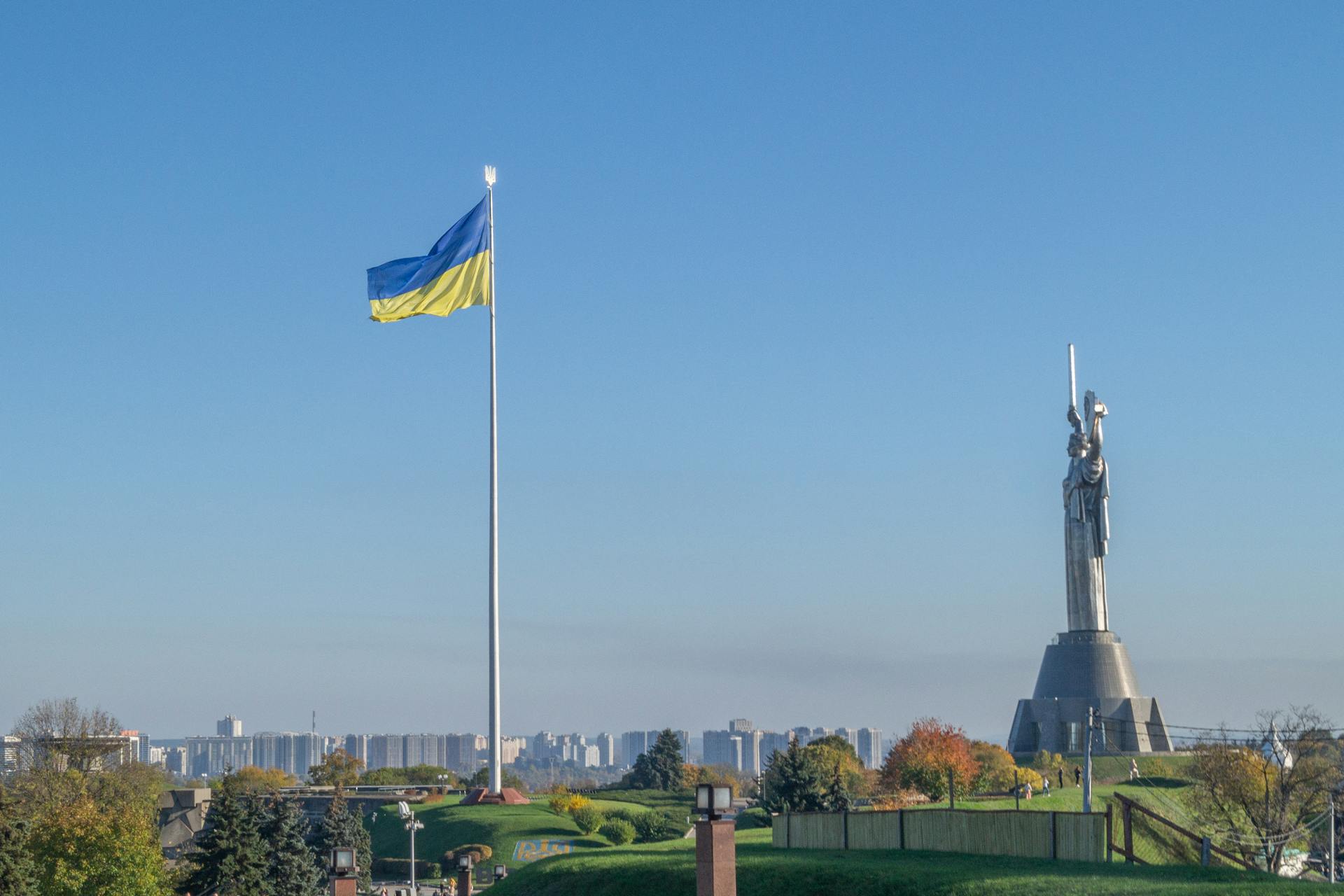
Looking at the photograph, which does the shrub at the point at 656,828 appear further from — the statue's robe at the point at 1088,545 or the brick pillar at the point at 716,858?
the brick pillar at the point at 716,858

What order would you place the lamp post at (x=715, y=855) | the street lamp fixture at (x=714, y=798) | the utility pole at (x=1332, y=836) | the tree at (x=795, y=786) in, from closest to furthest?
the street lamp fixture at (x=714, y=798) → the lamp post at (x=715, y=855) → the utility pole at (x=1332, y=836) → the tree at (x=795, y=786)

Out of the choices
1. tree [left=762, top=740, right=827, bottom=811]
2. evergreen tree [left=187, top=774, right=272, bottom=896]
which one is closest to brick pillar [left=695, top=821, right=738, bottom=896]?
evergreen tree [left=187, top=774, right=272, bottom=896]

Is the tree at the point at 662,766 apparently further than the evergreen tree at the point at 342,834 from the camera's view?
Yes

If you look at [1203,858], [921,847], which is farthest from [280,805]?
[1203,858]

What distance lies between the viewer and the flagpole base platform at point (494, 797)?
35.2 meters

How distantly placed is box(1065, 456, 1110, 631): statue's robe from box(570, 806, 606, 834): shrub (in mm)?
22890

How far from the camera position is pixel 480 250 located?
38.0 meters

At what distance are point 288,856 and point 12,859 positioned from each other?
12383 millimetres

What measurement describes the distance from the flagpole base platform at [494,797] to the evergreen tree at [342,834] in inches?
708

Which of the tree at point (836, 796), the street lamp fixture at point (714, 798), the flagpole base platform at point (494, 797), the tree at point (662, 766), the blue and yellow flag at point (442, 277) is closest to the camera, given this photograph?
the street lamp fixture at point (714, 798)

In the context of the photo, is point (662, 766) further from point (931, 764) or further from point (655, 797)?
point (931, 764)

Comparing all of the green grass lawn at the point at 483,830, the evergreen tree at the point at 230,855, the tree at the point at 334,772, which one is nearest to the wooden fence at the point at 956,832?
the evergreen tree at the point at 230,855

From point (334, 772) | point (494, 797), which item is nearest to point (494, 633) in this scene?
point (494, 797)

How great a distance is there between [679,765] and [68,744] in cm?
3777
